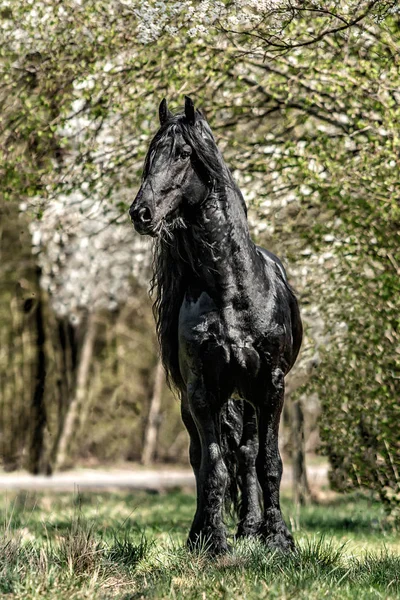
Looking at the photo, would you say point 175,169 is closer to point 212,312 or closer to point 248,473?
point 212,312

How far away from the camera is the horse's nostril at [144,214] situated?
507cm

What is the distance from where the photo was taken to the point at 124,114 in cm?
962

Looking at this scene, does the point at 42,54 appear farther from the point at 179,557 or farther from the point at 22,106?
the point at 179,557

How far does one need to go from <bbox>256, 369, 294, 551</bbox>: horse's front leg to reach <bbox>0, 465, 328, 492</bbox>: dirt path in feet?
31.5

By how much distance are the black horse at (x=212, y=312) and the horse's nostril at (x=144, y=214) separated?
6.3 inches

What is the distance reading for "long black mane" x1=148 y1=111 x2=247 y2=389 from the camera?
18.0 feet

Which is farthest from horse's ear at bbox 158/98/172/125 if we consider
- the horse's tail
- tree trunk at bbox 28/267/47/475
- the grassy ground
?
tree trunk at bbox 28/267/47/475

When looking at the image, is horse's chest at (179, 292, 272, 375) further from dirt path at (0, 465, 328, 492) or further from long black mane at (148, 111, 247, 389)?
dirt path at (0, 465, 328, 492)

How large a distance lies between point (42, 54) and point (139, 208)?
5191mm

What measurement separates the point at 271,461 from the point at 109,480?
1494cm

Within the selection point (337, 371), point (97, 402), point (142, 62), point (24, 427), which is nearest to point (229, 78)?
point (142, 62)

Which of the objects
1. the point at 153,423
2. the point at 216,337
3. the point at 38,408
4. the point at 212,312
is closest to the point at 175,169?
the point at 212,312

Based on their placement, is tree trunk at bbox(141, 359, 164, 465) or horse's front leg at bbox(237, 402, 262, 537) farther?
tree trunk at bbox(141, 359, 164, 465)

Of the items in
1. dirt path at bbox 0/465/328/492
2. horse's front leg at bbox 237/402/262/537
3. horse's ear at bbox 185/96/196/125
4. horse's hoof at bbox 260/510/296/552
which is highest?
horse's ear at bbox 185/96/196/125
